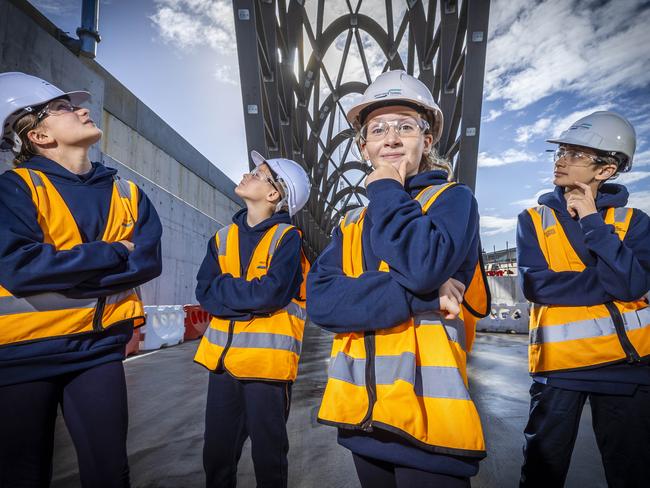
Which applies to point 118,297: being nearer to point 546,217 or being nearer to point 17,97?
point 17,97

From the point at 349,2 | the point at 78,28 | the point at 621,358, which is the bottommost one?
the point at 621,358

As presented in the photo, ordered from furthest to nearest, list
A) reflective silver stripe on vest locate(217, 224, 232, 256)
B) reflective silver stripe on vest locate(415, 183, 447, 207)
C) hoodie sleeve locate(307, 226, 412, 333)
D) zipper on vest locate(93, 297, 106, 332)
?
reflective silver stripe on vest locate(217, 224, 232, 256)
zipper on vest locate(93, 297, 106, 332)
reflective silver stripe on vest locate(415, 183, 447, 207)
hoodie sleeve locate(307, 226, 412, 333)

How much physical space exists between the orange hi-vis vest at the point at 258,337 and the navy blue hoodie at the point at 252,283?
0.05 m

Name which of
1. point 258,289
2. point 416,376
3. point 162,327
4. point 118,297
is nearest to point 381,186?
point 416,376

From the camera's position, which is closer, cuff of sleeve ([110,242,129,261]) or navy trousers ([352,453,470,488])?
navy trousers ([352,453,470,488])

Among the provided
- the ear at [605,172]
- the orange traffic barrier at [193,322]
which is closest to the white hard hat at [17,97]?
the ear at [605,172]

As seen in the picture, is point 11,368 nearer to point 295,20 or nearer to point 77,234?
point 77,234

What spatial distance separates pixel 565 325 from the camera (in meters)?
1.95

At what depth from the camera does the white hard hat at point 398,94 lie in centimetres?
148

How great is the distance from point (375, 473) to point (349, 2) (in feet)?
61.8

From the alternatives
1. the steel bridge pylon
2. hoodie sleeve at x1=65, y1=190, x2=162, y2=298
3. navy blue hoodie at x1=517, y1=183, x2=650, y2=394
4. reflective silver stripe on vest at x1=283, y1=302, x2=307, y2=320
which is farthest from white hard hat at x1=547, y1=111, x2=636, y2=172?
the steel bridge pylon

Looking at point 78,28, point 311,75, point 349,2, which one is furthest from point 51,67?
point 349,2

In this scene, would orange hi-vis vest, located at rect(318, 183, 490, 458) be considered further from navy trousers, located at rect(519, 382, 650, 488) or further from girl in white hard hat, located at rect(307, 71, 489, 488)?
navy trousers, located at rect(519, 382, 650, 488)

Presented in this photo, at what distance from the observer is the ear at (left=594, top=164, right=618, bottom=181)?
2184 millimetres
